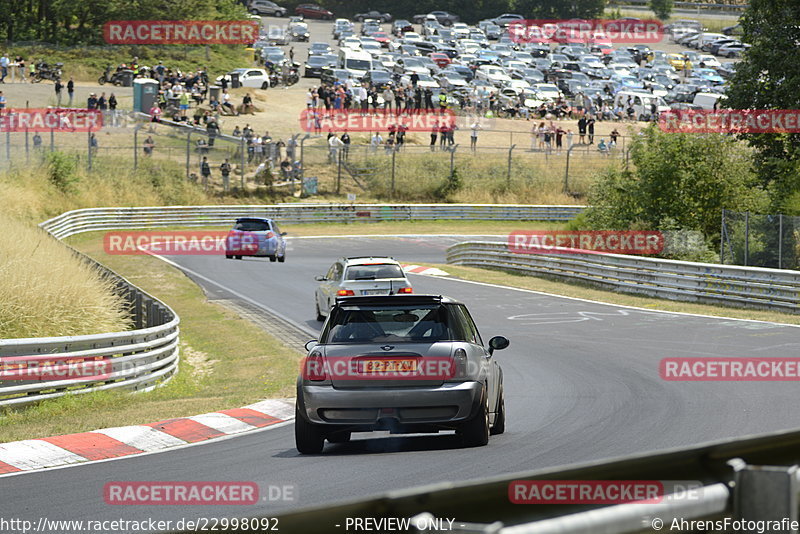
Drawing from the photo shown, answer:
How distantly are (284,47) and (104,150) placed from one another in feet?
130

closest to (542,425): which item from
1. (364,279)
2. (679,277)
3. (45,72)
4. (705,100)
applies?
(364,279)

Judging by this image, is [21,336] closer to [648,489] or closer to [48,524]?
[48,524]

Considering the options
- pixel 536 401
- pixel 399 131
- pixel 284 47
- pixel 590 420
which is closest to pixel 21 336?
pixel 536 401

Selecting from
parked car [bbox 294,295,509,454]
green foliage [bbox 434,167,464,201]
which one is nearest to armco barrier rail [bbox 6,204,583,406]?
parked car [bbox 294,295,509,454]

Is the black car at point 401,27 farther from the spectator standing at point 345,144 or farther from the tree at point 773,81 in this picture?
the tree at point 773,81

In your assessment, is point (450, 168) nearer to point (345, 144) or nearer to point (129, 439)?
point (345, 144)

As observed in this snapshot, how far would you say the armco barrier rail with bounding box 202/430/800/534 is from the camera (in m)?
3.04

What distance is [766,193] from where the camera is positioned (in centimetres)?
3184

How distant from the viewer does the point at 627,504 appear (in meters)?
3.24

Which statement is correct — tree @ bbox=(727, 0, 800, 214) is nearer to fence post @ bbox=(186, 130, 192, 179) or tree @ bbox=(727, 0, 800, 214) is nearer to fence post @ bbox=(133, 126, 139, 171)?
fence post @ bbox=(186, 130, 192, 179)

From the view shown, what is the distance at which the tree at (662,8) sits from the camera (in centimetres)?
11456

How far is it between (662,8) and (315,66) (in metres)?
51.2

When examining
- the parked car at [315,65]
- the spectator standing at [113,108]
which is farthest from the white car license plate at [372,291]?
the parked car at [315,65]

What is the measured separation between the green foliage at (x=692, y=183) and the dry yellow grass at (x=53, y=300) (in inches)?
689
